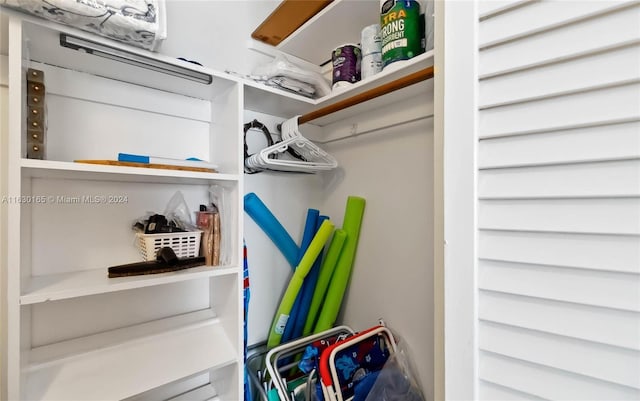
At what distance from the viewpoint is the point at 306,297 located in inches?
49.9

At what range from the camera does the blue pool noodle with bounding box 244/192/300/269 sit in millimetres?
1190

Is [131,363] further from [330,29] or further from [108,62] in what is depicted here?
[330,29]

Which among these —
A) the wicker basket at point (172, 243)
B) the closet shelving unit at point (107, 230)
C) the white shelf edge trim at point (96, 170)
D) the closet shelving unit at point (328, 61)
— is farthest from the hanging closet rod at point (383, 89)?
the wicker basket at point (172, 243)

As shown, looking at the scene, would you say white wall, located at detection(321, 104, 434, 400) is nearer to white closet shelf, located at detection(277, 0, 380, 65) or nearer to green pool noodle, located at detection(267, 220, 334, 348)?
green pool noodle, located at detection(267, 220, 334, 348)

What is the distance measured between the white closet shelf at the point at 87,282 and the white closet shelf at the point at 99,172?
0.28m

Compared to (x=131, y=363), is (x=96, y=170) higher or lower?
higher

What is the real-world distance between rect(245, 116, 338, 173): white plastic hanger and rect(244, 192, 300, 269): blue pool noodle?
15 centimetres

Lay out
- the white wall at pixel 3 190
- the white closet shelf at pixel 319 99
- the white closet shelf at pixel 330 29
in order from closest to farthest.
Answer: the white wall at pixel 3 190, the white closet shelf at pixel 319 99, the white closet shelf at pixel 330 29

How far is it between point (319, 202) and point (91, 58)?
1019mm

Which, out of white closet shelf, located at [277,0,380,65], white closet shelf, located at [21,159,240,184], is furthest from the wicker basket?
white closet shelf, located at [277,0,380,65]

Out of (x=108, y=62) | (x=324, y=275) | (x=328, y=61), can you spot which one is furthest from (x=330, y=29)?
(x=324, y=275)

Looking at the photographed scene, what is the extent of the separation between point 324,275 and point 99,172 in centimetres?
88

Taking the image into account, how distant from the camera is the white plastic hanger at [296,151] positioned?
1.10 m

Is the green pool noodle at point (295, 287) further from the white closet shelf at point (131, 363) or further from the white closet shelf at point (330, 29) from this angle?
the white closet shelf at point (330, 29)
